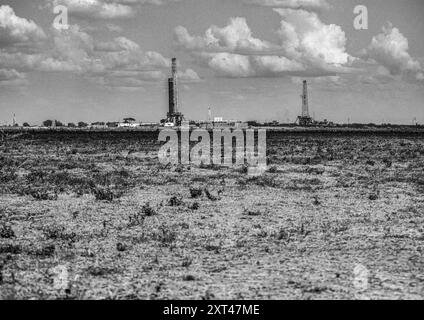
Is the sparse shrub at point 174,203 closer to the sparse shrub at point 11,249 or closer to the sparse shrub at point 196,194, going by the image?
the sparse shrub at point 196,194

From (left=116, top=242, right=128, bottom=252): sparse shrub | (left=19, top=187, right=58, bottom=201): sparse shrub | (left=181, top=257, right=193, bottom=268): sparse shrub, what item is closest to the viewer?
(left=181, top=257, right=193, bottom=268): sparse shrub

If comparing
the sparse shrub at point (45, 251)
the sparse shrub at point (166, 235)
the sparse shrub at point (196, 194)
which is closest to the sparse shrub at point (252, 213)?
the sparse shrub at point (166, 235)

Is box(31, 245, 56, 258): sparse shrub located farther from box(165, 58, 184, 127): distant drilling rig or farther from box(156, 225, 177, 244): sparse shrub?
box(165, 58, 184, 127): distant drilling rig

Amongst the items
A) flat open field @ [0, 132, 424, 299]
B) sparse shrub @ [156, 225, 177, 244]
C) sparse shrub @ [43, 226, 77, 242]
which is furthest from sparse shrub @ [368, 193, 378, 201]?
sparse shrub @ [43, 226, 77, 242]

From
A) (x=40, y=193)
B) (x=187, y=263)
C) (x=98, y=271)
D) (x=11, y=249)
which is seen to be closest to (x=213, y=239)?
(x=187, y=263)
